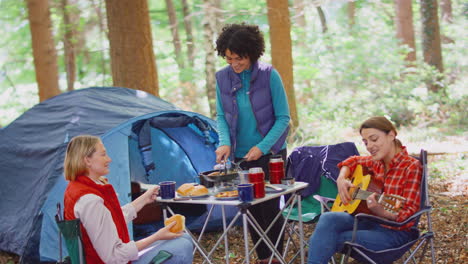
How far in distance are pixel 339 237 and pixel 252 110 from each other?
989 millimetres

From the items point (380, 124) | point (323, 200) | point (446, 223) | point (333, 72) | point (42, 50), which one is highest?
point (42, 50)

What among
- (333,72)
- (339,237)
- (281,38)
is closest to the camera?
(339,237)

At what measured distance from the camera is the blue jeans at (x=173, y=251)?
7.59 feet

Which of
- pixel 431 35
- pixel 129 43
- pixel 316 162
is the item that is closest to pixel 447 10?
pixel 431 35

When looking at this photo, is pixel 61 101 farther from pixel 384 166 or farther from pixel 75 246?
pixel 384 166

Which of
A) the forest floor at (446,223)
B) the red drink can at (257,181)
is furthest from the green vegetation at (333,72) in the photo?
the red drink can at (257,181)

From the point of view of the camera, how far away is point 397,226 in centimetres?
261

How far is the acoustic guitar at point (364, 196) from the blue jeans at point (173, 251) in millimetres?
1023

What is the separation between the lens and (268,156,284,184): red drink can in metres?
2.98

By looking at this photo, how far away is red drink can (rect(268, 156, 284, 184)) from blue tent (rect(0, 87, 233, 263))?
56.5 inches

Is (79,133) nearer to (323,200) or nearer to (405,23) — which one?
(323,200)

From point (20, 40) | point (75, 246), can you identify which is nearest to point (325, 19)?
point (20, 40)

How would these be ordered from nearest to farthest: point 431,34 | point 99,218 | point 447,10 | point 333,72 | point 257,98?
point 99,218
point 257,98
point 431,34
point 333,72
point 447,10

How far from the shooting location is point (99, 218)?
2172 millimetres
